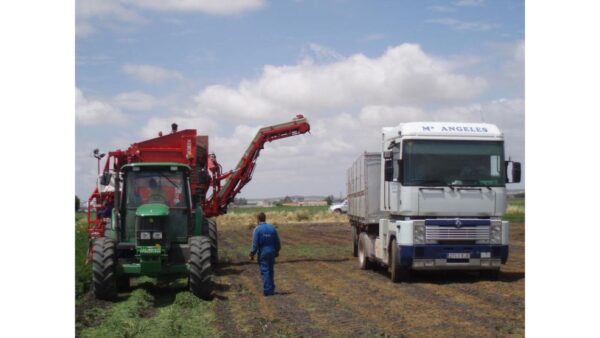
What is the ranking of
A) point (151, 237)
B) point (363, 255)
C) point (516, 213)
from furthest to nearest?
point (516, 213), point (363, 255), point (151, 237)

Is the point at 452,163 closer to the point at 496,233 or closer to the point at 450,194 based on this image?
the point at 450,194

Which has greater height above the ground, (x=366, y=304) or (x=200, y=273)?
(x=200, y=273)

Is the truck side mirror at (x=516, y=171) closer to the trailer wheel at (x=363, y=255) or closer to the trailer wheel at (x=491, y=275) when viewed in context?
the trailer wheel at (x=491, y=275)

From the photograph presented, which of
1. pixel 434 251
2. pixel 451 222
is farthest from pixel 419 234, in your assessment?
pixel 451 222

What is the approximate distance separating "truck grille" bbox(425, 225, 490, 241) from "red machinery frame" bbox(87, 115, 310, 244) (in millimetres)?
6237

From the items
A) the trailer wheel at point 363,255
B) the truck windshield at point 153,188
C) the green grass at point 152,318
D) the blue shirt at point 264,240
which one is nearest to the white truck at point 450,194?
the blue shirt at point 264,240

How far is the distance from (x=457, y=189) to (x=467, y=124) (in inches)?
60.0

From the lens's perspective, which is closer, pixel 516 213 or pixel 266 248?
pixel 266 248

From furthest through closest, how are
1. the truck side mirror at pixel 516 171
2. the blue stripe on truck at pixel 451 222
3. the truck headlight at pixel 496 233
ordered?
1. the truck headlight at pixel 496 233
2. the blue stripe on truck at pixel 451 222
3. the truck side mirror at pixel 516 171

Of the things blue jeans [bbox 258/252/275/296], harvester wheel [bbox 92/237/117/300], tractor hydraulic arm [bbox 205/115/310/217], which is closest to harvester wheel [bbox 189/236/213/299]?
blue jeans [bbox 258/252/275/296]

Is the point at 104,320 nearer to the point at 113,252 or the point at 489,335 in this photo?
the point at 113,252

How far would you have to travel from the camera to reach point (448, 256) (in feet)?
52.3

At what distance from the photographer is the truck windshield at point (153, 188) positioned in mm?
15414

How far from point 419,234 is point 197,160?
7804 mm
